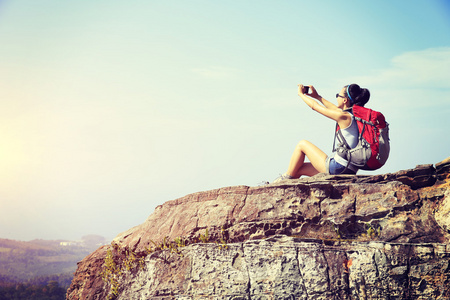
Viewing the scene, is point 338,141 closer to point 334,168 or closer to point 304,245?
point 334,168

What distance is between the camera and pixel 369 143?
36.6ft

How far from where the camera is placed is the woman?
11.4 meters

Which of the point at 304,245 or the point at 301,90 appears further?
the point at 301,90

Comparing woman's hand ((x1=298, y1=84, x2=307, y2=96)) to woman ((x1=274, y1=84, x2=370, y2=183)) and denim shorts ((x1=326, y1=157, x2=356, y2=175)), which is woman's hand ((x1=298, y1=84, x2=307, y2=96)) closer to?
woman ((x1=274, y1=84, x2=370, y2=183))

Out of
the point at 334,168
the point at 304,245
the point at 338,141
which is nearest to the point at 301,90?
the point at 338,141

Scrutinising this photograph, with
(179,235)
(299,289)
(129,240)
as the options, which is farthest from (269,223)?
(129,240)

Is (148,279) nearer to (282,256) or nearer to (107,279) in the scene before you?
(107,279)

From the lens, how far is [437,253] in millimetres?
9664

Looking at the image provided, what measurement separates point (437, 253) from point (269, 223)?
3768 millimetres

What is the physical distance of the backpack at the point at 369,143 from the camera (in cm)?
1113

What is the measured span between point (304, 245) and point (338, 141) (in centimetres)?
310

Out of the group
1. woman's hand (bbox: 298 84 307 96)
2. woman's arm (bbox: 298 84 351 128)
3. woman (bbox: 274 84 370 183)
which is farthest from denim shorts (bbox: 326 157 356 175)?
woman's hand (bbox: 298 84 307 96)

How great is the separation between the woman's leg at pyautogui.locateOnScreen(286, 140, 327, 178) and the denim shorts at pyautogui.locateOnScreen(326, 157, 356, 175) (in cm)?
14

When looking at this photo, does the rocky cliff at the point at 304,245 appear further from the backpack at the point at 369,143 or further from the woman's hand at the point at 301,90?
the woman's hand at the point at 301,90
